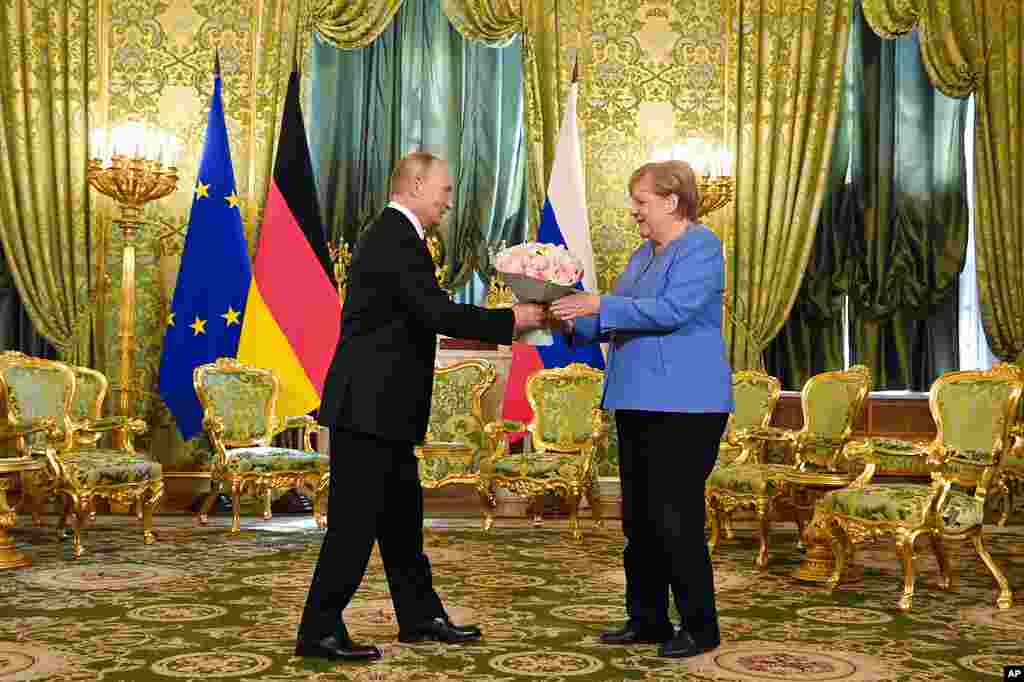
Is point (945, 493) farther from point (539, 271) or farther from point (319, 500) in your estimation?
point (319, 500)

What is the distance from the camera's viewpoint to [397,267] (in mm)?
3699

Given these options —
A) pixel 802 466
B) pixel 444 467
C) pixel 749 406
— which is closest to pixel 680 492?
pixel 802 466

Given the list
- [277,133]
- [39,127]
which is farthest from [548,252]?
[39,127]

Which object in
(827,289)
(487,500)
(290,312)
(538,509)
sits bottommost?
(538,509)

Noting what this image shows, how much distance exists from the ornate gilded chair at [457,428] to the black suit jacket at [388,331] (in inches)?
131

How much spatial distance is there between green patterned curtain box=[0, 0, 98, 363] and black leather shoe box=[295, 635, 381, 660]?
4.68 metres

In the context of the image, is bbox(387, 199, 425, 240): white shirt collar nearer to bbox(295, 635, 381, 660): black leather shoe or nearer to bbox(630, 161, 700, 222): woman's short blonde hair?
bbox(630, 161, 700, 222): woman's short blonde hair

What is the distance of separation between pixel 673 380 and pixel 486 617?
1.38 metres

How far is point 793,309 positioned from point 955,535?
11.6ft

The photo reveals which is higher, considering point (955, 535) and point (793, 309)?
point (793, 309)

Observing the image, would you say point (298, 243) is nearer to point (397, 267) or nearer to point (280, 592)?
point (280, 592)

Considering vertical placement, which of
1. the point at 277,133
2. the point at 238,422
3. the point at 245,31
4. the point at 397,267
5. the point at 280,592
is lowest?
the point at 280,592

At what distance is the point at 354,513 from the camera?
3.70 metres

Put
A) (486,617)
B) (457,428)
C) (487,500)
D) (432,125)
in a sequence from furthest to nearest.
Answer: (432,125) → (457,428) → (487,500) → (486,617)
